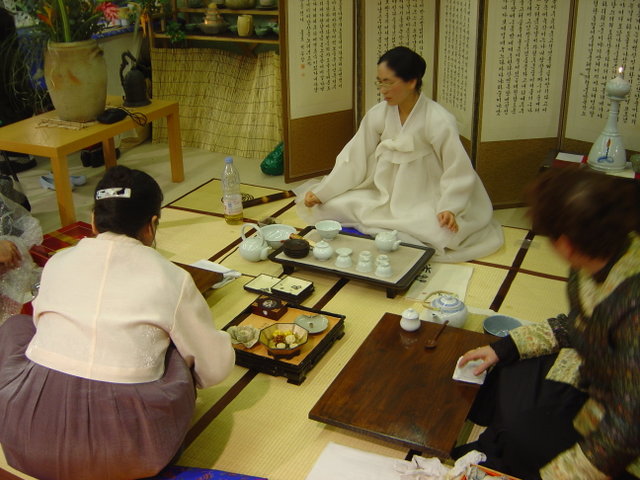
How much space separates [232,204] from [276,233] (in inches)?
17.4

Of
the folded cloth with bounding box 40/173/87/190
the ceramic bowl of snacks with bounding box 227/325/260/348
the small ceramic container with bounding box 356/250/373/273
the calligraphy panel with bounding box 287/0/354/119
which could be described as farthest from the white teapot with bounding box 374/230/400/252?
the folded cloth with bounding box 40/173/87/190

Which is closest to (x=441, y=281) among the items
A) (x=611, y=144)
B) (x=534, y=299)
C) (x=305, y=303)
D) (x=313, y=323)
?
(x=534, y=299)

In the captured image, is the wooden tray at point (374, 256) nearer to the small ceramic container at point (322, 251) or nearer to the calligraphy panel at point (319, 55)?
the small ceramic container at point (322, 251)

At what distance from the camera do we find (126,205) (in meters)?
1.88

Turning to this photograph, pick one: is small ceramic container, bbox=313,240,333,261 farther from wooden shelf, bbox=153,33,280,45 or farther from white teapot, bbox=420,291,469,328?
wooden shelf, bbox=153,33,280,45

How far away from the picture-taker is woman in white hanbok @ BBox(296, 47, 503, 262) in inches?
134

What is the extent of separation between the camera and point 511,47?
13.0 feet

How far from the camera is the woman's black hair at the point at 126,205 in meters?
1.88

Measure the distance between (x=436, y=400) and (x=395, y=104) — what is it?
1719 mm

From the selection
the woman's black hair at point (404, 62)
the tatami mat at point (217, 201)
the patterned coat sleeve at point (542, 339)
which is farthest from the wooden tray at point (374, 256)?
the patterned coat sleeve at point (542, 339)

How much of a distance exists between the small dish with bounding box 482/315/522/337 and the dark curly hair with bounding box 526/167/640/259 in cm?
114

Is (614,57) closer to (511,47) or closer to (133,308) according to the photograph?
(511,47)

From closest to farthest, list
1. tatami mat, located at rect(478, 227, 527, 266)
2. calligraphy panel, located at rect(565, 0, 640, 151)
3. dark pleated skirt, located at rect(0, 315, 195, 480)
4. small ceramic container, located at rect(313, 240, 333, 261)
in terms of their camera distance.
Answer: dark pleated skirt, located at rect(0, 315, 195, 480) < small ceramic container, located at rect(313, 240, 333, 261) < tatami mat, located at rect(478, 227, 527, 266) < calligraphy panel, located at rect(565, 0, 640, 151)

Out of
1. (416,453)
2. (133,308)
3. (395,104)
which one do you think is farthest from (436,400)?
(395,104)
